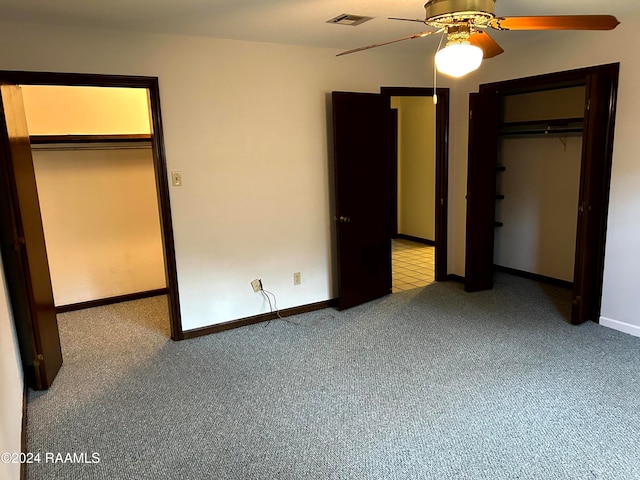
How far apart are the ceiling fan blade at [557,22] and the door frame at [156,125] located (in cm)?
236

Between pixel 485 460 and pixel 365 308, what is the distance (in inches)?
86.2

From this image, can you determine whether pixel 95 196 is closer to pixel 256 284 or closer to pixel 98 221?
pixel 98 221

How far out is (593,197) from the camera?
3.56 m

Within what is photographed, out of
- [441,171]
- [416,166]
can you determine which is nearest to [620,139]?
[441,171]

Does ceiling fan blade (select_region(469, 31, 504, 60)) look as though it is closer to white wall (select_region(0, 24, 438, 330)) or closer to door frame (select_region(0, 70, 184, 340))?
white wall (select_region(0, 24, 438, 330))

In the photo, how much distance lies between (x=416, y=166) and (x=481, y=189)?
248 centimetres

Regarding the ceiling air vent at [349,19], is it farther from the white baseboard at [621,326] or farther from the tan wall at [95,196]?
the white baseboard at [621,326]

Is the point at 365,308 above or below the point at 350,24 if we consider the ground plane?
below

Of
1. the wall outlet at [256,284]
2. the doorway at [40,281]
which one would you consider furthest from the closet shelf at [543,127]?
the doorway at [40,281]

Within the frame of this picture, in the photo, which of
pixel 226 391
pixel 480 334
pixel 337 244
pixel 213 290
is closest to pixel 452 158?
pixel 337 244

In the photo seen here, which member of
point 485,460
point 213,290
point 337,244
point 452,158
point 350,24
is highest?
point 350,24

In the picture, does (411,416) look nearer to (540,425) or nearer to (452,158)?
(540,425)

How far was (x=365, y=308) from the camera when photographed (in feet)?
14.1

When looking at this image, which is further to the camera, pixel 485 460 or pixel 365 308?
pixel 365 308
